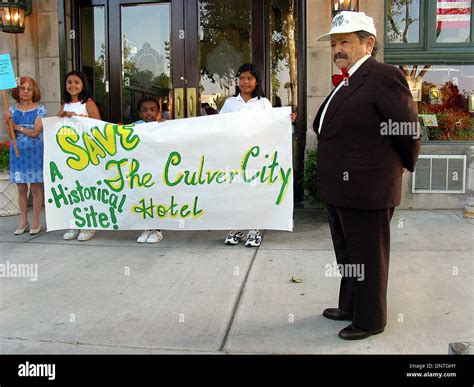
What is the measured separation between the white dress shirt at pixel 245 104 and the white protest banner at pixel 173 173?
166 millimetres

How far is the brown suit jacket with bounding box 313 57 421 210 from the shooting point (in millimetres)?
3020

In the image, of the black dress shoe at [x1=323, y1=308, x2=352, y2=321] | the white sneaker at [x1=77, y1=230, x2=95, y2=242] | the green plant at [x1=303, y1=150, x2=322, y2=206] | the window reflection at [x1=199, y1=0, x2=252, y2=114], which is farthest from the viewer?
the window reflection at [x1=199, y1=0, x2=252, y2=114]

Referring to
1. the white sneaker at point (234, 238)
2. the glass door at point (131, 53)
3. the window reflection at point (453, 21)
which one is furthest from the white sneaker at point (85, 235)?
the window reflection at point (453, 21)

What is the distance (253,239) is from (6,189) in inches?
145

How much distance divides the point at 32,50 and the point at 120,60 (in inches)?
52.9

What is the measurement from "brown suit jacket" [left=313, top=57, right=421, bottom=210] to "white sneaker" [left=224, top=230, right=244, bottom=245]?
249 cm

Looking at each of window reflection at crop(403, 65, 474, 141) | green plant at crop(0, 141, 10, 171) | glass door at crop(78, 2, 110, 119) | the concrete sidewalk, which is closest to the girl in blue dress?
the concrete sidewalk

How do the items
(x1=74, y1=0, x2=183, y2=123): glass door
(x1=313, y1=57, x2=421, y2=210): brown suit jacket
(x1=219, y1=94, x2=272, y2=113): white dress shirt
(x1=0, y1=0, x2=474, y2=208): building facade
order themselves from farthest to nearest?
(x1=74, y1=0, x2=183, y2=123): glass door, (x1=0, y1=0, x2=474, y2=208): building facade, (x1=219, y1=94, x2=272, y2=113): white dress shirt, (x1=313, y1=57, x2=421, y2=210): brown suit jacket

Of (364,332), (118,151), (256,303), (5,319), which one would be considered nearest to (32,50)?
(118,151)

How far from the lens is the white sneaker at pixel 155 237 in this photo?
5734 mm

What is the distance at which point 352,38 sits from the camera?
10.4 feet

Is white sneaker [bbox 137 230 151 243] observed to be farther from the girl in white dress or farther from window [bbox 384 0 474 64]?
window [bbox 384 0 474 64]
